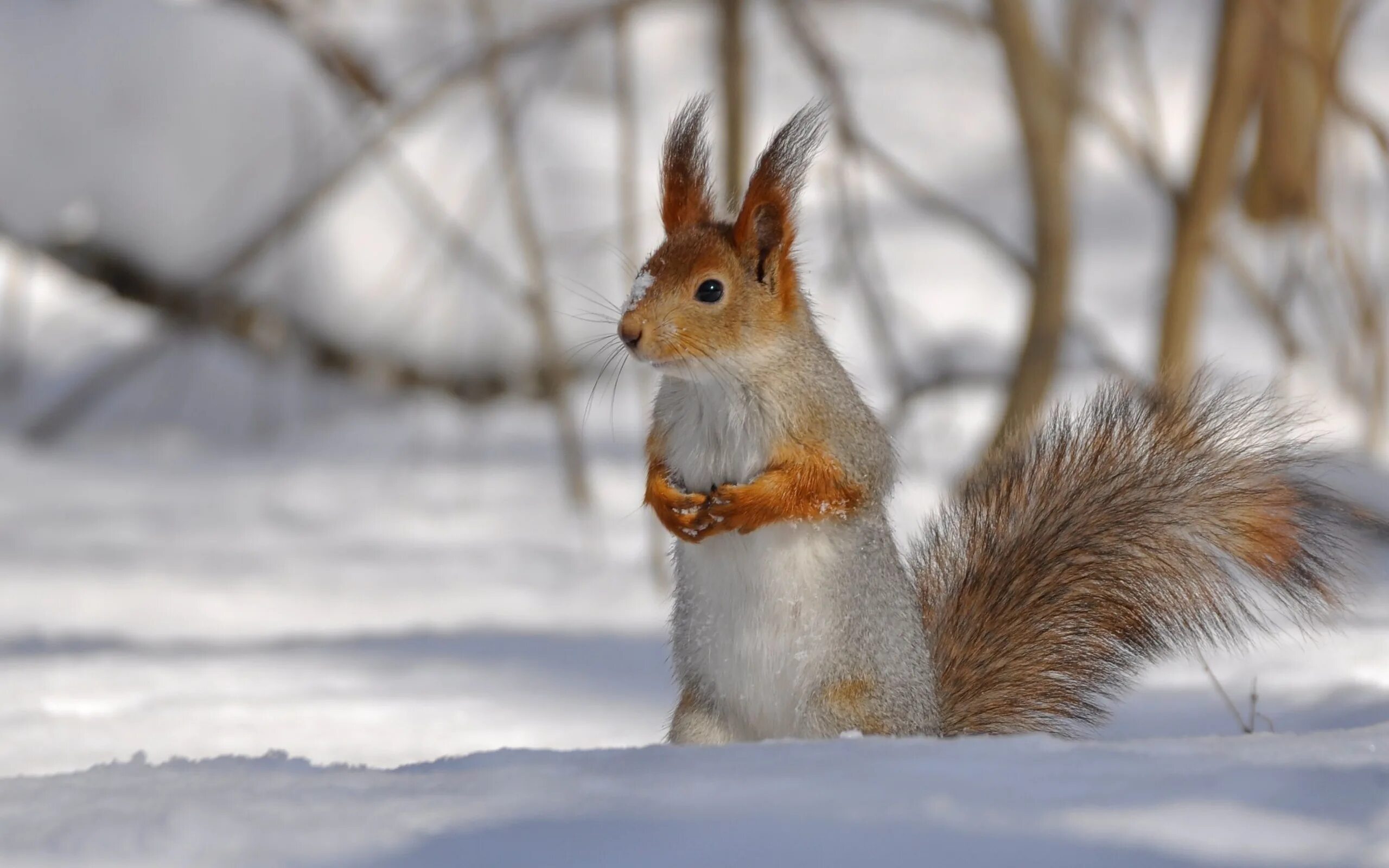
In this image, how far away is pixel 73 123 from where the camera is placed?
478 centimetres

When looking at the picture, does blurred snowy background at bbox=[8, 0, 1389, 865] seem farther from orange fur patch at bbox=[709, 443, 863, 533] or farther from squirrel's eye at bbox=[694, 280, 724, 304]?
squirrel's eye at bbox=[694, 280, 724, 304]

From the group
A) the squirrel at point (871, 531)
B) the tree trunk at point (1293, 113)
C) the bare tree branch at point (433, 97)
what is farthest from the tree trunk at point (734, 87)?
the squirrel at point (871, 531)

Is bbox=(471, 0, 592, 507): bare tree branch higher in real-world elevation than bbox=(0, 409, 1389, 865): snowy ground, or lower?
higher

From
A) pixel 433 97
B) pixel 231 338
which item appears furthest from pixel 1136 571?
pixel 231 338

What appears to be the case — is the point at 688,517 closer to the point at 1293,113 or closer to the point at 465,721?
the point at 465,721

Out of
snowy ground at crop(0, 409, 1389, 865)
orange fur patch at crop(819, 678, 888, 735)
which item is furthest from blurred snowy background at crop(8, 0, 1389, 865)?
orange fur patch at crop(819, 678, 888, 735)

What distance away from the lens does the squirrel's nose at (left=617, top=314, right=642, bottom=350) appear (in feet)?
4.88

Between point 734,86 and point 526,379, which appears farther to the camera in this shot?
point 526,379

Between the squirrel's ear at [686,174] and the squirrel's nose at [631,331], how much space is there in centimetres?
16

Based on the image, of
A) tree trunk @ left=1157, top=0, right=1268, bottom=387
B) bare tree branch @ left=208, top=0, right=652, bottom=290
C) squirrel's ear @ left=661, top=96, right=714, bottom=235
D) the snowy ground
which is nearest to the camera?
Result: the snowy ground

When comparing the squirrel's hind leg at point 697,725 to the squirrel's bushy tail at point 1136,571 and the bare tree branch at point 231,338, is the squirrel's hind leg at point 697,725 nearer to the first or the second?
the squirrel's bushy tail at point 1136,571

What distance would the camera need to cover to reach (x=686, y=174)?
63.9 inches

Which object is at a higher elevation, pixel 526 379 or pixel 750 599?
pixel 526 379

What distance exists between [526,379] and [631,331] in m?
4.01
